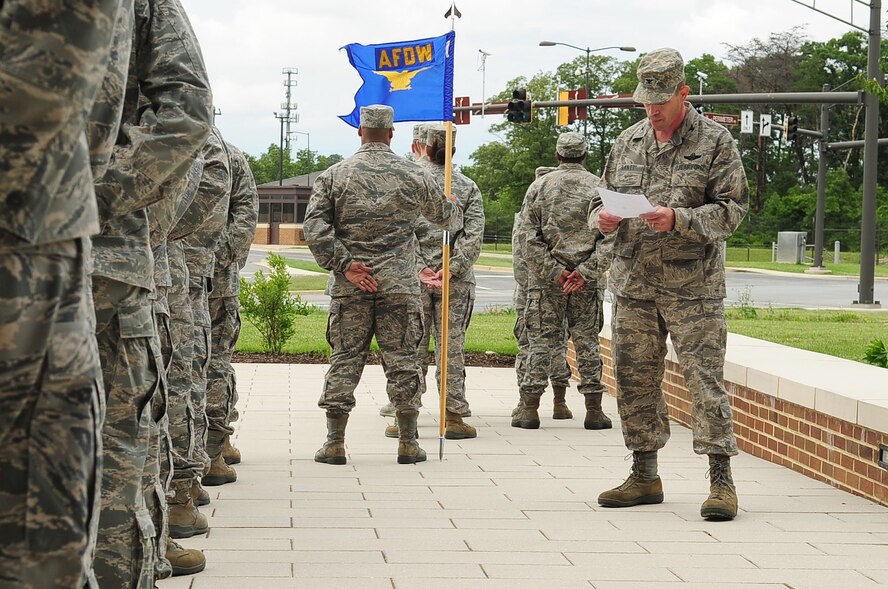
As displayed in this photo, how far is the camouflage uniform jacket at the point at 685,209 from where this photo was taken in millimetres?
7086

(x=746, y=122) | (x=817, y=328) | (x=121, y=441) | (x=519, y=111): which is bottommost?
(x=817, y=328)

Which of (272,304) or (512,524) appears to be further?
(272,304)

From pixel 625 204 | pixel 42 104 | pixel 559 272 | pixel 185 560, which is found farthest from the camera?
pixel 559 272

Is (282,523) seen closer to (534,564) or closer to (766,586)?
(534,564)

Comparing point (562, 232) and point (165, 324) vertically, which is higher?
point (562, 232)

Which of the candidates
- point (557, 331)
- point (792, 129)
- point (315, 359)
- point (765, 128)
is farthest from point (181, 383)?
point (765, 128)

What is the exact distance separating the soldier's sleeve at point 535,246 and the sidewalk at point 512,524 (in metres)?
1.38

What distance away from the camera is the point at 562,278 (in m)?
10.6

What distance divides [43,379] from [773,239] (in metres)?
77.9

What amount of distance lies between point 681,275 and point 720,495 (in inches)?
47.5

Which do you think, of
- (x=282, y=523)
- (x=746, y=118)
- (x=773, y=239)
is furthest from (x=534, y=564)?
(x=773, y=239)

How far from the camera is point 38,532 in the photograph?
2.45 metres

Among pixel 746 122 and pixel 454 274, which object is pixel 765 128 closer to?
pixel 746 122

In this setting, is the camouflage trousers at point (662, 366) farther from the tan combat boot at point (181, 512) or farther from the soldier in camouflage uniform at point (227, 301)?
the tan combat boot at point (181, 512)
